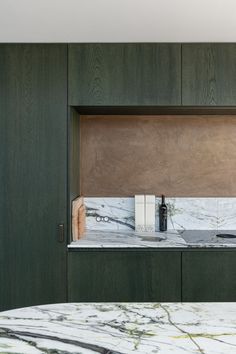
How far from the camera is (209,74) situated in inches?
113

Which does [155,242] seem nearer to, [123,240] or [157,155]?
[123,240]

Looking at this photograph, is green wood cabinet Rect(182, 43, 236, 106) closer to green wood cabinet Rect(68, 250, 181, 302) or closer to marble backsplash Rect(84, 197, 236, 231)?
marble backsplash Rect(84, 197, 236, 231)

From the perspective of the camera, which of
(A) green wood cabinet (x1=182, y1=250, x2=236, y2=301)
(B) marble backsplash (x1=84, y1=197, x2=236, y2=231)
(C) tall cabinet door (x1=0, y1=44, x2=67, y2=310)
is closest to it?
(A) green wood cabinet (x1=182, y1=250, x2=236, y2=301)

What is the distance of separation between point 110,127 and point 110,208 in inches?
28.1

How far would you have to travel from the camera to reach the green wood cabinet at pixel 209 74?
285cm

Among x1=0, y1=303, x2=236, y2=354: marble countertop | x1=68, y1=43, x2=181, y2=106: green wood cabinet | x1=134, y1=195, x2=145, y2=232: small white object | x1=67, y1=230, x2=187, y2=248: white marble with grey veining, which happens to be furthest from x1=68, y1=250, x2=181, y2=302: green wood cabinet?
x1=0, y1=303, x2=236, y2=354: marble countertop

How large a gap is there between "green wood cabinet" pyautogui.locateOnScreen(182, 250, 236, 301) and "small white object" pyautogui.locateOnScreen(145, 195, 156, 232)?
0.58 m

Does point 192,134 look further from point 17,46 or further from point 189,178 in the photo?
point 17,46

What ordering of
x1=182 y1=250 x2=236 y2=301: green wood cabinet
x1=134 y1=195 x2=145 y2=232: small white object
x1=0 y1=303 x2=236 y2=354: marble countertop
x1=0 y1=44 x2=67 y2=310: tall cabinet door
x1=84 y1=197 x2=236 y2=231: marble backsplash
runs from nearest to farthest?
x1=0 y1=303 x2=236 y2=354: marble countertop, x1=182 y1=250 x2=236 y2=301: green wood cabinet, x1=0 y1=44 x2=67 y2=310: tall cabinet door, x1=134 y1=195 x2=145 y2=232: small white object, x1=84 y1=197 x2=236 y2=231: marble backsplash

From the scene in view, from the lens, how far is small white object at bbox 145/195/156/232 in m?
3.27

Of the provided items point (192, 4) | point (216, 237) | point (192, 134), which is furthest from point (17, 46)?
point (216, 237)

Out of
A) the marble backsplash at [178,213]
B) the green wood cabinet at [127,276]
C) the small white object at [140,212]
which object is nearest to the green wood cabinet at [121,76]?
the small white object at [140,212]

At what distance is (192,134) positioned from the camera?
11.1 ft

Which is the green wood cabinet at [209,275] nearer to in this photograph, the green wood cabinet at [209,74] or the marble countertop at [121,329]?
the green wood cabinet at [209,74]
